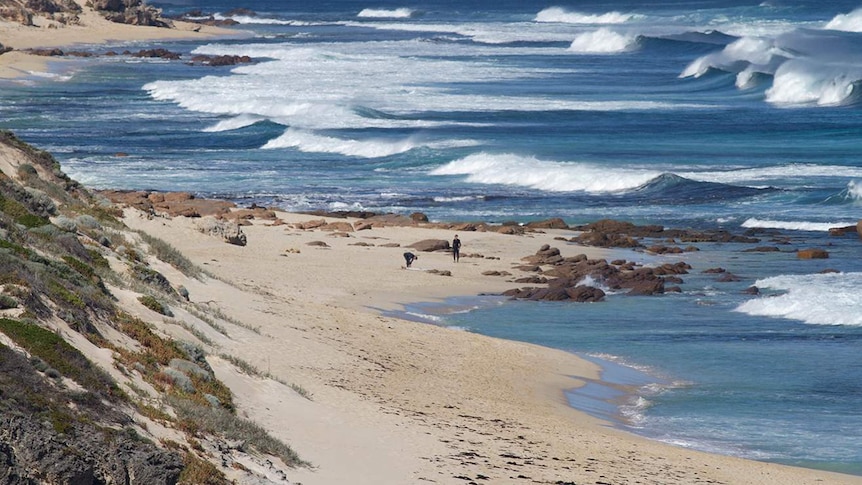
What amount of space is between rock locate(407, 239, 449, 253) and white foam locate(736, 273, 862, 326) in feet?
22.7

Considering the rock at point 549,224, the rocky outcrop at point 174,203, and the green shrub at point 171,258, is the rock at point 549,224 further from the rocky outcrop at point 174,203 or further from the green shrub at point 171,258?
the green shrub at point 171,258

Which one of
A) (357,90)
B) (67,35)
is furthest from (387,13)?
(357,90)

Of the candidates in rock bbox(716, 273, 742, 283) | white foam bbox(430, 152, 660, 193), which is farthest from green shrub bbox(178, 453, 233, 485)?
white foam bbox(430, 152, 660, 193)

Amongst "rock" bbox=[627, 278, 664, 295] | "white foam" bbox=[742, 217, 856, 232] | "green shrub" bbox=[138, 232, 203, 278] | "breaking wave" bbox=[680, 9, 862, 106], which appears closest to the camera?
"green shrub" bbox=[138, 232, 203, 278]

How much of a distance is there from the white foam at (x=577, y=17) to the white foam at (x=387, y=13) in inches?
536

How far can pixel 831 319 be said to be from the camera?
2289cm

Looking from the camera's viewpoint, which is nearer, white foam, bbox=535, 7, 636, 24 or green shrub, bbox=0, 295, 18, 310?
green shrub, bbox=0, 295, 18, 310

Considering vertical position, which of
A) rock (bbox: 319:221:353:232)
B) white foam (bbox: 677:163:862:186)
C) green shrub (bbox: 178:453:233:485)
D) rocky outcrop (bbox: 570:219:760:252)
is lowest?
white foam (bbox: 677:163:862:186)

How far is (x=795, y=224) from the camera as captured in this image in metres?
33.0

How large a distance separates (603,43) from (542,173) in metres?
48.2

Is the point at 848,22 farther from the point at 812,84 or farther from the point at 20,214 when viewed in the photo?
the point at 20,214

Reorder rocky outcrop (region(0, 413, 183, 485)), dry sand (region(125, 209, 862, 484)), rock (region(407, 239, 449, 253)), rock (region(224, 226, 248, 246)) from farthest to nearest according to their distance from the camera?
rock (region(407, 239, 449, 253))
rock (region(224, 226, 248, 246))
dry sand (region(125, 209, 862, 484))
rocky outcrop (region(0, 413, 183, 485))

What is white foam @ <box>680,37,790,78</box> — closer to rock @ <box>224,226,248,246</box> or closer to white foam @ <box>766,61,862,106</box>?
white foam @ <box>766,61,862,106</box>

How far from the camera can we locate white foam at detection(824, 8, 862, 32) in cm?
9200
